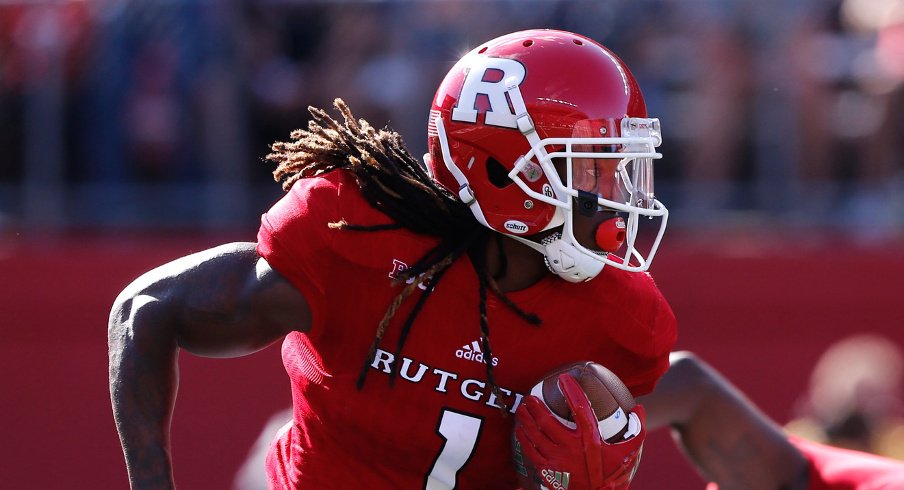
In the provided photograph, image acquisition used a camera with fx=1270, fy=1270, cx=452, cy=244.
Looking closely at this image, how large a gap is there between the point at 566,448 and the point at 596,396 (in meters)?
0.14

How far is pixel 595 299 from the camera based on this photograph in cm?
297

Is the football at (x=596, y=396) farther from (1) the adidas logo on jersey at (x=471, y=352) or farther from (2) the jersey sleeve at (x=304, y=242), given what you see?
(2) the jersey sleeve at (x=304, y=242)

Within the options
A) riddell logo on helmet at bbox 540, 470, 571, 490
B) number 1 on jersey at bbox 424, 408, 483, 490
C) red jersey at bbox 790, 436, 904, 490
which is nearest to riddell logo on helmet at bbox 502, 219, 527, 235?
number 1 on jersey at bbox 424, 408, 483, 490

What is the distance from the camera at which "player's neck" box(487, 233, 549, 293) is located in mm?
2996

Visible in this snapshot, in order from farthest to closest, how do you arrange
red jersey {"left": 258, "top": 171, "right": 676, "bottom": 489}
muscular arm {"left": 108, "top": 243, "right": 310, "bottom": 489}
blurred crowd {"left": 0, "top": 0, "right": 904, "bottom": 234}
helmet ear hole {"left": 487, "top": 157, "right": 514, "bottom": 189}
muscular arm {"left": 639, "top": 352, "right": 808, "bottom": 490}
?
blurred crowd {"left": 0, "top": 0, "right": 904, "bottom": 234}, muscular arm {"left": 639, "top": 352, "right": 808, "bottom": 490}, helmet ear hole {"left": 487, "top": 157, "right": 514, "bottom": 189}, red jersey {"left": 258, "top": 171, "right": 676, "bottom": 489}, muscular arm {"left": 108, "top": 243, "right": 310, "bottom": 489}

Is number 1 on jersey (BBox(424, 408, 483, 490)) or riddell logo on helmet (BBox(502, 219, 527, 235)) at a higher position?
riddell logo on helmet (BBox(502, 219, 527, 235))

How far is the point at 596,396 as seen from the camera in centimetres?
282

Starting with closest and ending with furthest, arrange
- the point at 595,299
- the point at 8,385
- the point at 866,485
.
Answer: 1. the point at 595,299
2. the point at 866,485
3. the point at 8,385

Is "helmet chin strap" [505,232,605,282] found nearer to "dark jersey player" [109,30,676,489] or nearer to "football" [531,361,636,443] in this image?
"dark jersey player" [109,30,676,489]

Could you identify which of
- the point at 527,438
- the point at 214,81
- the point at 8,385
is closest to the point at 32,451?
the point at 8,385

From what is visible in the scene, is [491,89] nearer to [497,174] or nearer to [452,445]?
[497,174]

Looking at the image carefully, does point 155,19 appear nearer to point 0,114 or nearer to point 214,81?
point 214,81

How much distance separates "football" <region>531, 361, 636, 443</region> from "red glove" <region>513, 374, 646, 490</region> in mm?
18

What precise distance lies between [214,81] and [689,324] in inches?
96.9
